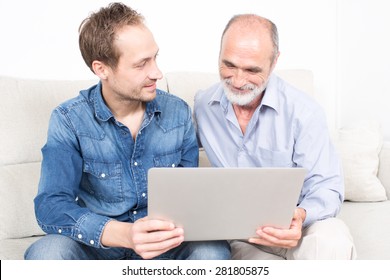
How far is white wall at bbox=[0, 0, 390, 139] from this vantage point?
2252mm

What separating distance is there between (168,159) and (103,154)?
0.66ft

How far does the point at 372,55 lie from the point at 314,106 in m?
1.24

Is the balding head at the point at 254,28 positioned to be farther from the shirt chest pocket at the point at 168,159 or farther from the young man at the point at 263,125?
the shirt chest pocket at the point at 168,159

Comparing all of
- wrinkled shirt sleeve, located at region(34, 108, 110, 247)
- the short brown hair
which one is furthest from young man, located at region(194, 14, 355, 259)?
wrinkled shirt sleeve, located at region(34, 108, 110, 247)

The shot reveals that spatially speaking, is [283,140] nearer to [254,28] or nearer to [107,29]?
[254,28]

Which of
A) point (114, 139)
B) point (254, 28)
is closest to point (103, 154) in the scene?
point (114, 139)

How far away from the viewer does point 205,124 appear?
1.79 meters

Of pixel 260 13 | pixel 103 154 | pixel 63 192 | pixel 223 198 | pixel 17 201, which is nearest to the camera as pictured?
pixel 223 198

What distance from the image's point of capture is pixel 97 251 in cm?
148

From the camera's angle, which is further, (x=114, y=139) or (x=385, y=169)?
(x=385, y=169)

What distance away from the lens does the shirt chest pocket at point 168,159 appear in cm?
160
